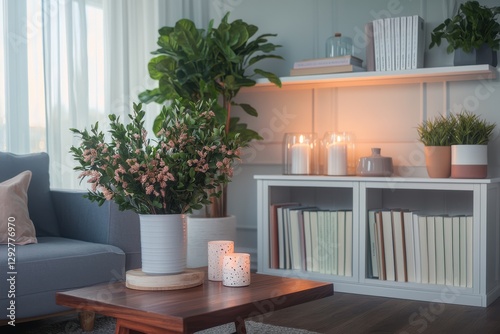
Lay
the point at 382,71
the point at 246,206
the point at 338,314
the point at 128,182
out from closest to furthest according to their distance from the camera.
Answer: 1. the point at 128,182
2. the point at 338,314
3. the point at 382,71
4. the point at 246,206

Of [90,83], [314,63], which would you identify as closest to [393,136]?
[314,63]

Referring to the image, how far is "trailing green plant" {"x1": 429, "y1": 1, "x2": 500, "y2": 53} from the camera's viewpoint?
301 centimetres

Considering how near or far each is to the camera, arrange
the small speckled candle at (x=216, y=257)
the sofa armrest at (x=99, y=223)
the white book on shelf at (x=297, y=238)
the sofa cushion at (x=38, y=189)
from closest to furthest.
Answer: the small speckled candle at (x=216, y=257) < the sofa armrest at (x=99, y=223) < the sofa cushion at (x=38, y=189) < the white book on shelf at (x=297, y=238)

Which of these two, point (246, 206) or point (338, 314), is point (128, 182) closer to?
point (338, 314)

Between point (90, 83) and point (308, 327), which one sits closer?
point (308, 327)

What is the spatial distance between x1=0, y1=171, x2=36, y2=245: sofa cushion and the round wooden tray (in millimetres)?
821

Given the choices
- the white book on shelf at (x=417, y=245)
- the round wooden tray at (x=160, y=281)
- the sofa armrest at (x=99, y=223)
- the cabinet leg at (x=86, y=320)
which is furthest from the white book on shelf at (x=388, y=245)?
the round wooden tray at (x=160, y=281)

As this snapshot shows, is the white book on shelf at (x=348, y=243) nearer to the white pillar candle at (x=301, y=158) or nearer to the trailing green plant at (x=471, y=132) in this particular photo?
the white pillar candle at (x=301, y=158)

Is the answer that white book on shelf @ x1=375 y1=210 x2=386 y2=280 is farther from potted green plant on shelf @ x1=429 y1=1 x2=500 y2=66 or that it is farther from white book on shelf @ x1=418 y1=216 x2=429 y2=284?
potted green plant on shelf @ x1=429 y1=1 x2=500 y2=66

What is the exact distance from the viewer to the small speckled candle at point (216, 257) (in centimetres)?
185

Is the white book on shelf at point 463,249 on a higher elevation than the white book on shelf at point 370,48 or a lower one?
lower

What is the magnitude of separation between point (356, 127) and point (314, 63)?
0.43 metres

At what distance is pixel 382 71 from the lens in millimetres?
3232

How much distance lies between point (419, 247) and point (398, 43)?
1.02 metres
